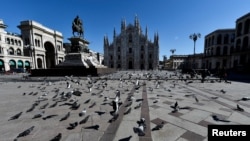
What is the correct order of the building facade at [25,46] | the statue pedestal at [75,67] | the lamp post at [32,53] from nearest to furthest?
1. the statue pedestal at [75,67]
2. the building facade at [25,46]
3. the lamp post at [32,53]

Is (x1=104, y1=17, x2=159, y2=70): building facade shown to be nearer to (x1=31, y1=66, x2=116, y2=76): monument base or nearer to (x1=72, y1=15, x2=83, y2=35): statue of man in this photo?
(x1=72, y1=15, x2=83, y2=35): statue of man

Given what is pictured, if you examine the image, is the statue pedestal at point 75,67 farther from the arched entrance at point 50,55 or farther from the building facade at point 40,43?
the arched entrance at point 50,55

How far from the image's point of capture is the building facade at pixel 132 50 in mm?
63188

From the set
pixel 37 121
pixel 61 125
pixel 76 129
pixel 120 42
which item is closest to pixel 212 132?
pixel 76 129

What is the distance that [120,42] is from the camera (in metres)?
65.8

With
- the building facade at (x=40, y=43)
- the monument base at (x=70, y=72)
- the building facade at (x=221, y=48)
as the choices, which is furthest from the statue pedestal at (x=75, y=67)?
the building facade at (x=221, y=48)

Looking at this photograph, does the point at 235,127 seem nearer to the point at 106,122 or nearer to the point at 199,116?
the point at 199,116

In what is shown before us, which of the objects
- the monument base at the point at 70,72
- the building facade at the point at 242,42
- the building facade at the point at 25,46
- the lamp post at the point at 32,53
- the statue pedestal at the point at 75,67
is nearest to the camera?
the monument base at the point at 70,72

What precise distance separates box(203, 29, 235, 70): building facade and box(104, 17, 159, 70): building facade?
23927mm

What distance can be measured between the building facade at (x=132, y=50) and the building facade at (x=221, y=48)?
23.9m

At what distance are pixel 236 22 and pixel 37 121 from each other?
169ft

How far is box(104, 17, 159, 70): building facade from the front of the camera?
207ft

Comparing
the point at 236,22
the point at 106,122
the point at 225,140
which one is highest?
the point at 236,22

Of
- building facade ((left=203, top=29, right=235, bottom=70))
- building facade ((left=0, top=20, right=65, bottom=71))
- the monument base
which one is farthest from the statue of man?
building facade ((left=203, top=29, right=235, bottom=70))
